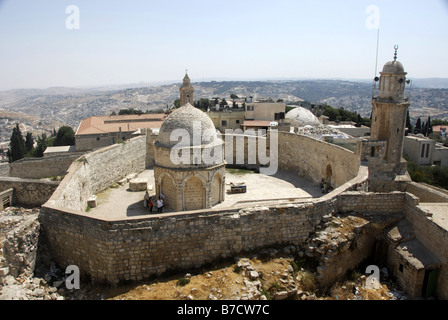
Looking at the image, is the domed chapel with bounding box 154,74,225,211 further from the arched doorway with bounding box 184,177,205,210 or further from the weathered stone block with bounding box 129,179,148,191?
the weathered stone block with bounding box 129,179,148,191

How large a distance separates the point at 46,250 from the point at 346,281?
9.20m

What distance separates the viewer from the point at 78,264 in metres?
10.1

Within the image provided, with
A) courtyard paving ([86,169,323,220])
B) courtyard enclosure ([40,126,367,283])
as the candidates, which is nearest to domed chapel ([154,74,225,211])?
courtyard paving ([86,169,323,220])

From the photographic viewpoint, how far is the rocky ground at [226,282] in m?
8.88

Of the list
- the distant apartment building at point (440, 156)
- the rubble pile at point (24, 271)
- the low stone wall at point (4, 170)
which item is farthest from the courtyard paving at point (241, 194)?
the distant apartment building at point (440, 156)

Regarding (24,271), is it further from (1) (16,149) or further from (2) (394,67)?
(1) (16,149)

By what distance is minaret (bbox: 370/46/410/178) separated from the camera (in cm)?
1767

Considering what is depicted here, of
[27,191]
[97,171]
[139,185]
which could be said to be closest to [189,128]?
[139,185]

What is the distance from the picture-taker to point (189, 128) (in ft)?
50.1

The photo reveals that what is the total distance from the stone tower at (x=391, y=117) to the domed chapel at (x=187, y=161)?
8.18m

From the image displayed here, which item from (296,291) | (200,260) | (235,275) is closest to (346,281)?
(296,291)

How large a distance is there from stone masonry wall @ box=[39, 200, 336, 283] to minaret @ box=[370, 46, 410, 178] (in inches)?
363

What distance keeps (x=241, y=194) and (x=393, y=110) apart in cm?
891

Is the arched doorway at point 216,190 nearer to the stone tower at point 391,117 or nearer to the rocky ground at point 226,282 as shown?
the rocky ground at point 226,282
